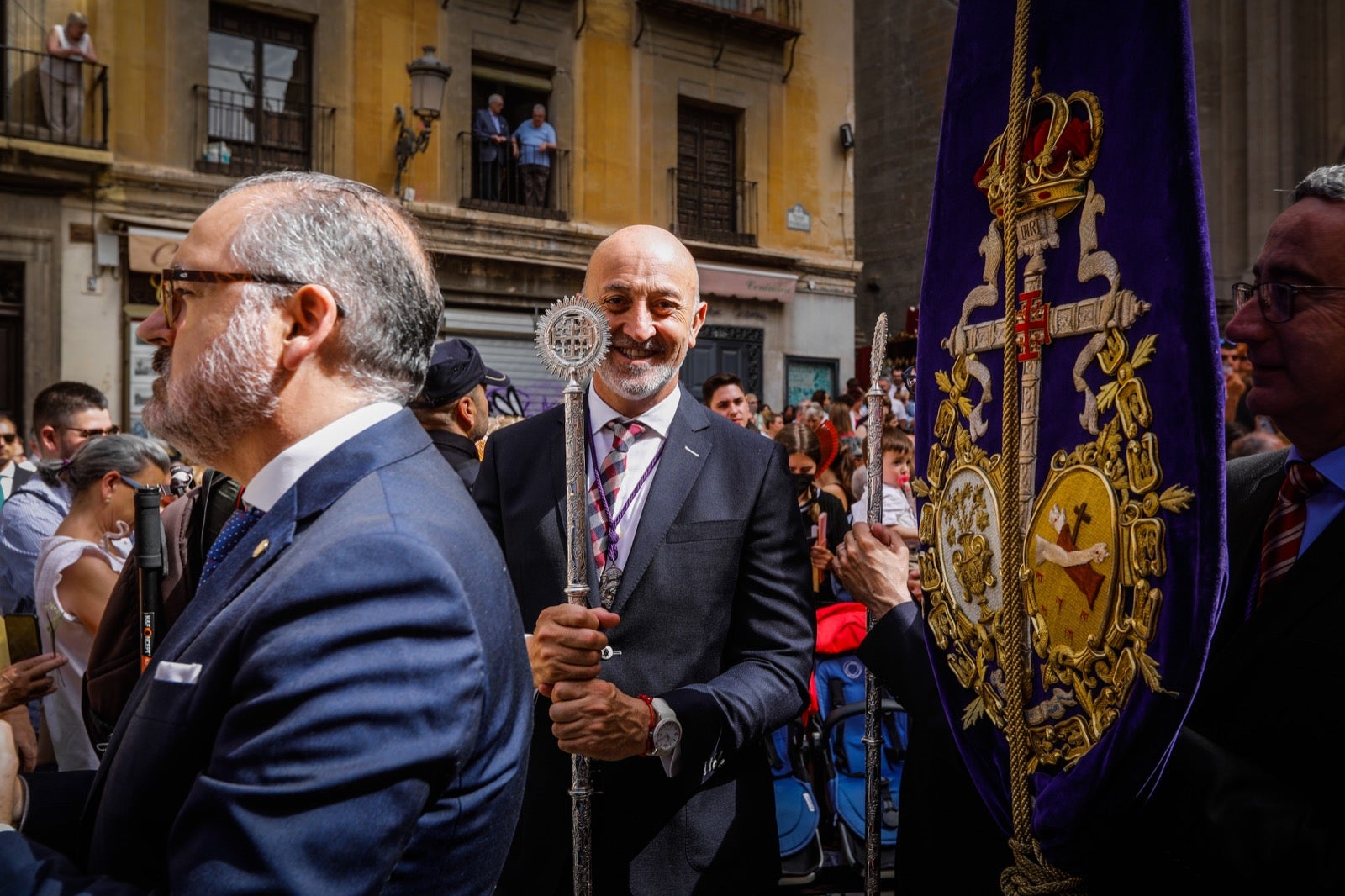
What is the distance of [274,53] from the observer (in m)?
13.2

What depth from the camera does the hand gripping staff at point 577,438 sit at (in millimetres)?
2086

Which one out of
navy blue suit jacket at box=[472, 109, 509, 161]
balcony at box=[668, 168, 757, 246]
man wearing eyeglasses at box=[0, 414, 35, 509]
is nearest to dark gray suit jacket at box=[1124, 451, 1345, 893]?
man wearing eyeglasses at box=[0, 414, 35, 509]

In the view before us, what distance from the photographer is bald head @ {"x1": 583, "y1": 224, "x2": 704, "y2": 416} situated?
2516mm

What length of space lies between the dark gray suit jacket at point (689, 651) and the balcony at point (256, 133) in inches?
444

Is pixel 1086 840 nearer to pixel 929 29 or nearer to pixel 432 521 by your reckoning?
pixel 432 521

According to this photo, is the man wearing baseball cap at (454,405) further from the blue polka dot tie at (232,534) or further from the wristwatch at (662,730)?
the blue polka dot tie at (232,534)

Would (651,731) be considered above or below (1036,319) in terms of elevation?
below

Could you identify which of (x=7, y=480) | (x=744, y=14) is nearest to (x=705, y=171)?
(x=744, y=14)

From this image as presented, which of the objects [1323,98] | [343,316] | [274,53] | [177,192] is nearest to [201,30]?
[274,53]

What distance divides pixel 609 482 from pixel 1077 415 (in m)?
1.16

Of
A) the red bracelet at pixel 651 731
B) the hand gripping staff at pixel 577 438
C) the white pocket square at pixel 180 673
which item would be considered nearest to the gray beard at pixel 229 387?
the white pocket square at pixel 180 673

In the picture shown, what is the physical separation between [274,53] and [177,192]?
225 cm

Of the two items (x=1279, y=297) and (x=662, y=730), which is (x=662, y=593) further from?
(x=1279, y=297)

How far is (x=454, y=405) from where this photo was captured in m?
3.82
